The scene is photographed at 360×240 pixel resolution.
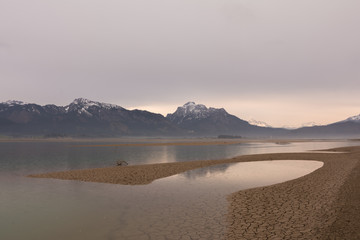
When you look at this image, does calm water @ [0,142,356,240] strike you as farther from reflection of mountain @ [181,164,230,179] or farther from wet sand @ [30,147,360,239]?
reflection of mountain @ [181,164,230,179]

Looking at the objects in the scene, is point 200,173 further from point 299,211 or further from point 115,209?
point 299,211

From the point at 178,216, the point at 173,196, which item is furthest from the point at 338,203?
the point at 173,196

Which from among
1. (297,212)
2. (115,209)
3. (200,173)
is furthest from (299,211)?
(200,173)

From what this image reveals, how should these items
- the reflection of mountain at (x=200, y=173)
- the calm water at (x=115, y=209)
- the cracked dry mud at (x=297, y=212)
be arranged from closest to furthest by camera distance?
1. the cracked dry mud at (x=297, y=212)
2. the calm water at (x=115, y=209)
3. the reflection of mountain at (x=200, y=173)

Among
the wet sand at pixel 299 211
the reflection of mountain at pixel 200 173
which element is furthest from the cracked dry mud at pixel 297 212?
the reflection of mountain at pixel 200 173

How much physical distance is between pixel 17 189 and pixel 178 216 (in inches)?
645

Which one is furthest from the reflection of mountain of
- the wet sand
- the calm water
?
the wet sand

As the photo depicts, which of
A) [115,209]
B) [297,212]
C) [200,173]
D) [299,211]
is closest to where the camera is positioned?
[297,212]

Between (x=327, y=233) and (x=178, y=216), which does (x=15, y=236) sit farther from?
(x=327, y=233)

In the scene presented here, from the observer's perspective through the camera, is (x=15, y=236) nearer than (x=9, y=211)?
Yes

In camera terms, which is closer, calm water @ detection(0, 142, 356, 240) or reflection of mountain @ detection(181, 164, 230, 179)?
calm water @ detection(0, 142, 356, 240)

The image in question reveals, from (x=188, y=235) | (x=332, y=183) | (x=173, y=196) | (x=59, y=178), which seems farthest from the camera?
(x=59, y=178)

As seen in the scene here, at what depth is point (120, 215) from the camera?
48.3ft

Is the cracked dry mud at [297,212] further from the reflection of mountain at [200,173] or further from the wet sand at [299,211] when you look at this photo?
the reflection of mountain at [200,173]
